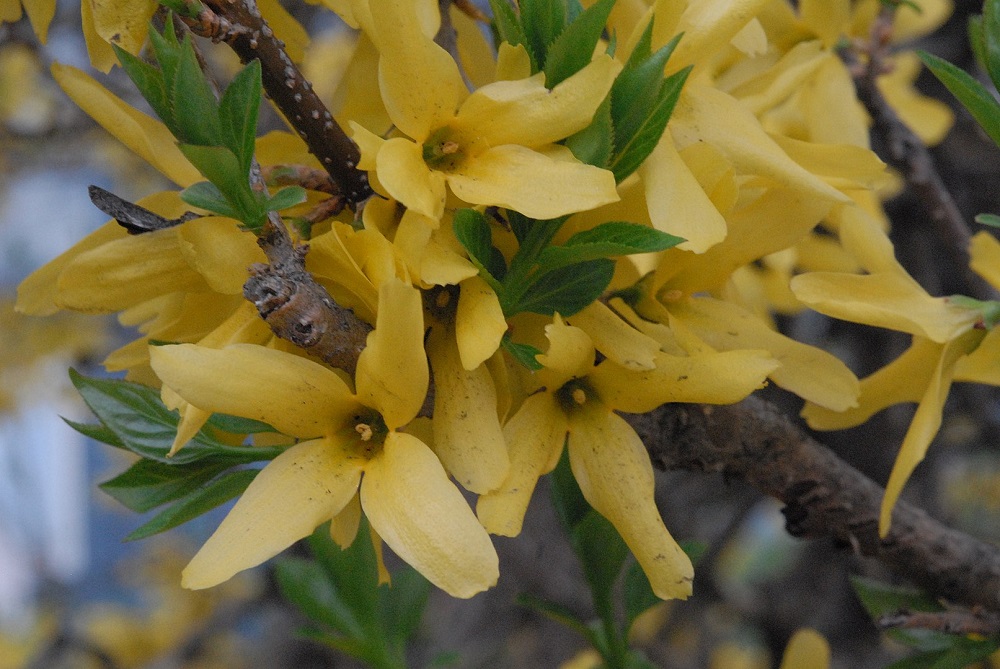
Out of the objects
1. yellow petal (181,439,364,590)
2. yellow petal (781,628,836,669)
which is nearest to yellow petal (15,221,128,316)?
yellow petal (181,439,364,590)

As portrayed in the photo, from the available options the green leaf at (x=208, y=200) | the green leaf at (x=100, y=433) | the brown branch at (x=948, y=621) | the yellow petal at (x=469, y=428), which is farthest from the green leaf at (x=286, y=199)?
the brown branch at (x=948, y=621)

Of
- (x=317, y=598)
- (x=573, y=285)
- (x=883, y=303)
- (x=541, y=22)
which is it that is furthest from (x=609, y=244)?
(x=317, y=598)

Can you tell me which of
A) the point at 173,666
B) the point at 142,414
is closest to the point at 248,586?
the point at 173,666

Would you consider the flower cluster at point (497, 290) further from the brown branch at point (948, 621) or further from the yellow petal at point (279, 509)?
the brown branch at point (948, 621)

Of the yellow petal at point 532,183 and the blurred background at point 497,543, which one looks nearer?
the yellow petal at point 532,183

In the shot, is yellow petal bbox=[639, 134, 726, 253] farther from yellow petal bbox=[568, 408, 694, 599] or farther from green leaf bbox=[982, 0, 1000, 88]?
green leaf bbox=[982, 0, 1000, 88]

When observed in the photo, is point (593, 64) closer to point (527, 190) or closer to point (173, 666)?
point (527, 190)
